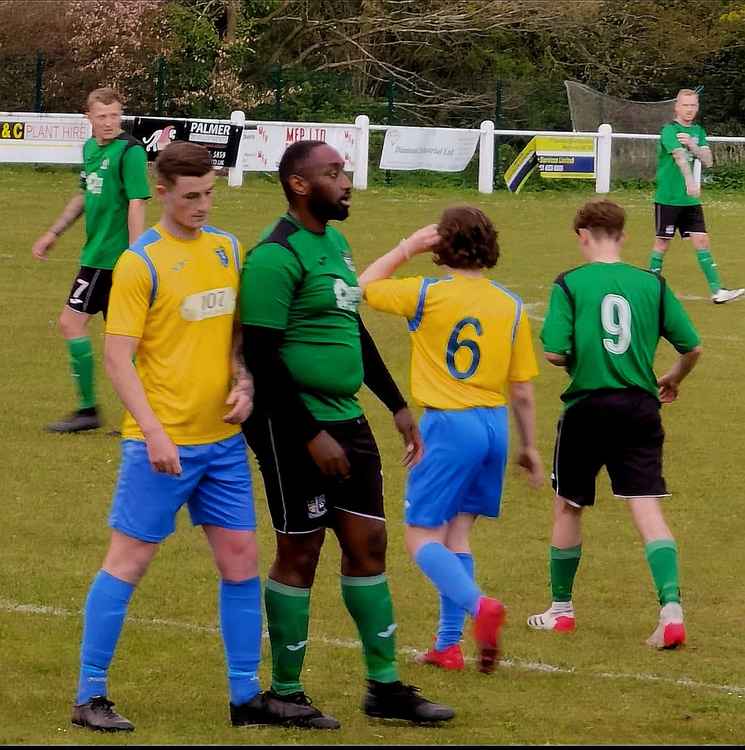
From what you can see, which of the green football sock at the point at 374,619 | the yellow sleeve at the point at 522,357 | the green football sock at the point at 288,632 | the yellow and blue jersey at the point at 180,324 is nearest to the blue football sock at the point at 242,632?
the green football sock at the point at 288,632

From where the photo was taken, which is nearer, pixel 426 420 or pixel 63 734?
pixel 63 734

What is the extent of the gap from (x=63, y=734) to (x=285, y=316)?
1521 mm

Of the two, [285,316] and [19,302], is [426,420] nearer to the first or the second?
[285,316]

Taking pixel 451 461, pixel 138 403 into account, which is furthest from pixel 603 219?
pixel 138 403

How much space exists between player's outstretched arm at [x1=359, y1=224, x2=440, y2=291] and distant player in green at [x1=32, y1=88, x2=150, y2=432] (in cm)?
396

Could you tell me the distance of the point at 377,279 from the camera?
619cm

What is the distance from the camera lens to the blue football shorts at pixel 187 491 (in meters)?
5.22

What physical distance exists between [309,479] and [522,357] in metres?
1.24

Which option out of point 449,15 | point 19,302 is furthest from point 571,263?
point 449,15

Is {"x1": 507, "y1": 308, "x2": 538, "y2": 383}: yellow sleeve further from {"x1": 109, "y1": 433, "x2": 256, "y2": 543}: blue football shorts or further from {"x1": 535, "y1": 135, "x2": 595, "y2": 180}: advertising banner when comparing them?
{"x1": 535, "y1": 135, "x2": 595, "y2": 180}: advertising banner

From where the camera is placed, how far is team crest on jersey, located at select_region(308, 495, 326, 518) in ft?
17.7

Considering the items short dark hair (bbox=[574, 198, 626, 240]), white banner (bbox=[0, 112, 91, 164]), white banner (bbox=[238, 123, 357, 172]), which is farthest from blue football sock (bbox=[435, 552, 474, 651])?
white banner (bbox=[0, 112, 91, 164])

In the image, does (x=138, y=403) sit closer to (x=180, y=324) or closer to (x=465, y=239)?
(x=180, y=324)

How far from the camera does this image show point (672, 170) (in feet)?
53.5
